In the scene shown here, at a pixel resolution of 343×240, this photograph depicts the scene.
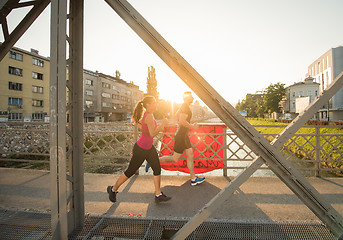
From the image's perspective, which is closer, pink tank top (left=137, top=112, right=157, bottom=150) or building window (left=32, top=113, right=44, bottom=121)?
pink tank top (left=137, top=112, right=157, bottom=150)

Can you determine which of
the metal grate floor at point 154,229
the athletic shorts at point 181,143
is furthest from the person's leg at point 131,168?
the athletic shorts at point 181,143

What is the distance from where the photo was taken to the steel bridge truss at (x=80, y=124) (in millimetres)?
1638

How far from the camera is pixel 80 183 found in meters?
2.45

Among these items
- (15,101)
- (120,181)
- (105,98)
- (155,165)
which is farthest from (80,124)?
(105,98)

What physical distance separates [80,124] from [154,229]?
6.07 feet

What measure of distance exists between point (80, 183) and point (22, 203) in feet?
6.04

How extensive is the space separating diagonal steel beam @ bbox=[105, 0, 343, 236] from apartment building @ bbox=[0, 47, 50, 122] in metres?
33.7

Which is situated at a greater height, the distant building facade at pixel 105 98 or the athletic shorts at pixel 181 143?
the distant building facade at pixel 105 98

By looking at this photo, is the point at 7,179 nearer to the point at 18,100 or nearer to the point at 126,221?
the point at 126,221

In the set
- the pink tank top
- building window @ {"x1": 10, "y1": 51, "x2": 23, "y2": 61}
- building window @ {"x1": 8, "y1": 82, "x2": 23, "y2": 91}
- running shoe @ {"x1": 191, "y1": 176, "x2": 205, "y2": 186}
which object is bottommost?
running shoe @ {"x1": 191, "y1": 176, "x2": 205, "y2": 186}

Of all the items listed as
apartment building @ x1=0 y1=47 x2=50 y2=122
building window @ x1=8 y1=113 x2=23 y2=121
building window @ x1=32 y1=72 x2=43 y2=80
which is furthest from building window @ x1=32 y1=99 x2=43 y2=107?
building window @ x1=32 y1=72 x2=43 y2=80

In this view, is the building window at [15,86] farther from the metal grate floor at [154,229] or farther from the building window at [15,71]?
the metal grate floor at [154,229]

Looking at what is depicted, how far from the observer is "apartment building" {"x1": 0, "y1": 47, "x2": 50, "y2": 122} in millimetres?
29447

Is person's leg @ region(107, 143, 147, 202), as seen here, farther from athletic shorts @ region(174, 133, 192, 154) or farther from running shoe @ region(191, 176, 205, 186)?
running shoe @ region(191, 176, 205, 186)
